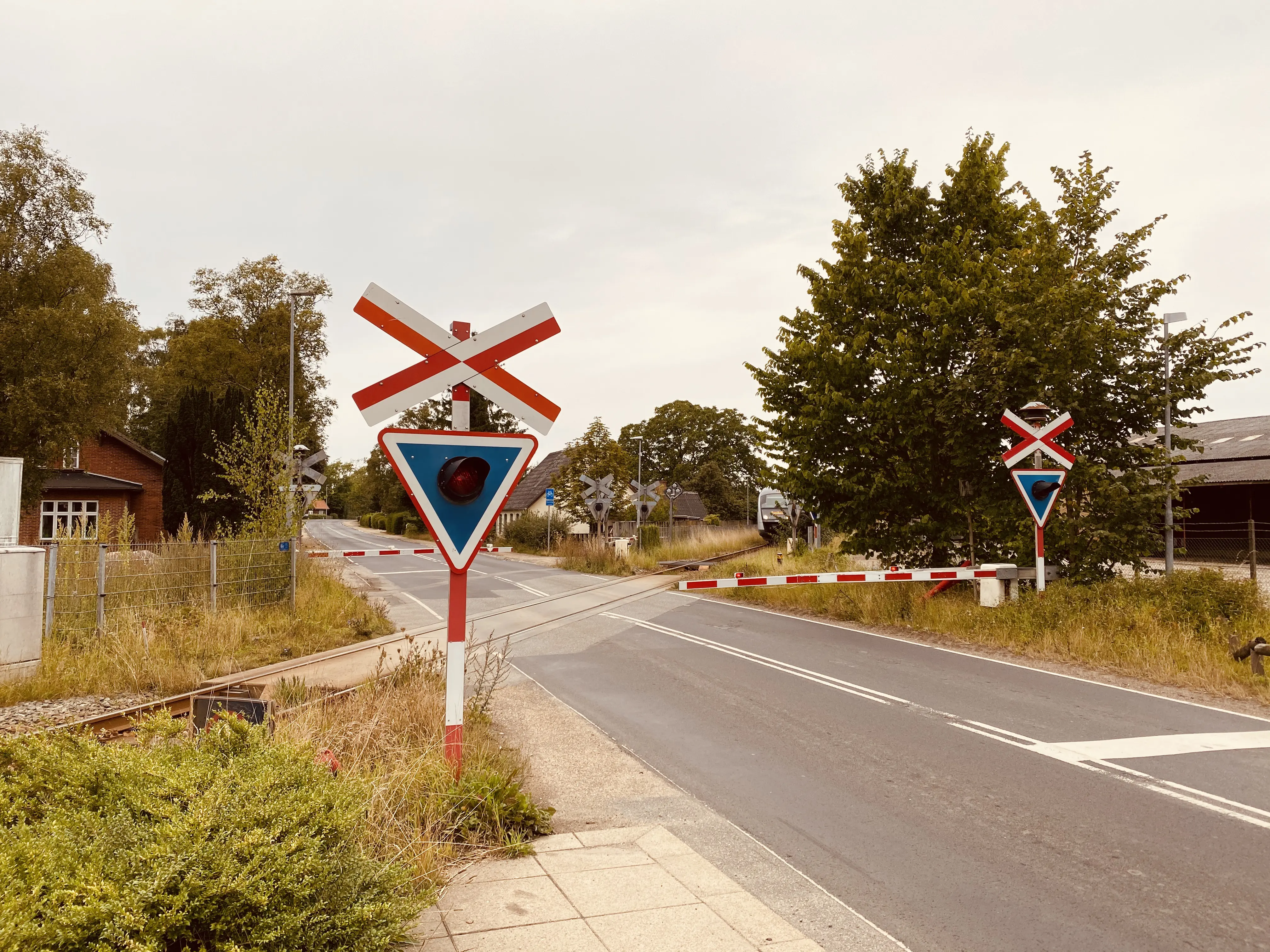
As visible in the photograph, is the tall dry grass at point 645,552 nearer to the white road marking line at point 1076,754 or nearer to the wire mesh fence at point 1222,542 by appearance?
the wire mesh fence at point 1222,542

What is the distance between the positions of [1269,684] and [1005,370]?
5945 millimetres

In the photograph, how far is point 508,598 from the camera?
836 inches

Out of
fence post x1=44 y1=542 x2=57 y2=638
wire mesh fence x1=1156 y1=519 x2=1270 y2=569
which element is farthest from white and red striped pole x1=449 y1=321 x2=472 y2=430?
wire mesh fence x1=1156 y1=519 x2=1270 y2=569

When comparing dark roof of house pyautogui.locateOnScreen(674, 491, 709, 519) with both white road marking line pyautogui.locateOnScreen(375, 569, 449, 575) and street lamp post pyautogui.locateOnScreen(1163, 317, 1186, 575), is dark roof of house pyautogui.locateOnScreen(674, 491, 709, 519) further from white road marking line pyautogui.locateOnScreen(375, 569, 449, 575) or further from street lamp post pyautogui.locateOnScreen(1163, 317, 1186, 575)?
street lamp post pyautogui.locateOnScreen(1163, 317, 1186, 575)

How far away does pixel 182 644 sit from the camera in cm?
1123

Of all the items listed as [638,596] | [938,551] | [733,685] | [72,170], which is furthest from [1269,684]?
[72,170]

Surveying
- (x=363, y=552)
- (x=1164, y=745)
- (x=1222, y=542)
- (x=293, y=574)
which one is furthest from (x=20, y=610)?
(x=1222, y=542)

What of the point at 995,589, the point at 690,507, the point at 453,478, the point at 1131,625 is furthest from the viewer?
the point at 690,507

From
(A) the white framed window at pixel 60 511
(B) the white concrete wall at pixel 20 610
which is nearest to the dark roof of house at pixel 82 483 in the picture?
(A) the white framed window at pixel 60 511

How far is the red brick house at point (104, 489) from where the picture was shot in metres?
34.8

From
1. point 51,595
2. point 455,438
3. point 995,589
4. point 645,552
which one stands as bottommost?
point 645,552

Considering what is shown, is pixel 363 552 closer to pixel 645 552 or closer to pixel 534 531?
pixel 645 552

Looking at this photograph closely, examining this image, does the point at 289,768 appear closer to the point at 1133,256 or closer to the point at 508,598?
the point at 1133,256

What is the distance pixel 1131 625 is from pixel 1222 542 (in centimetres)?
2037
